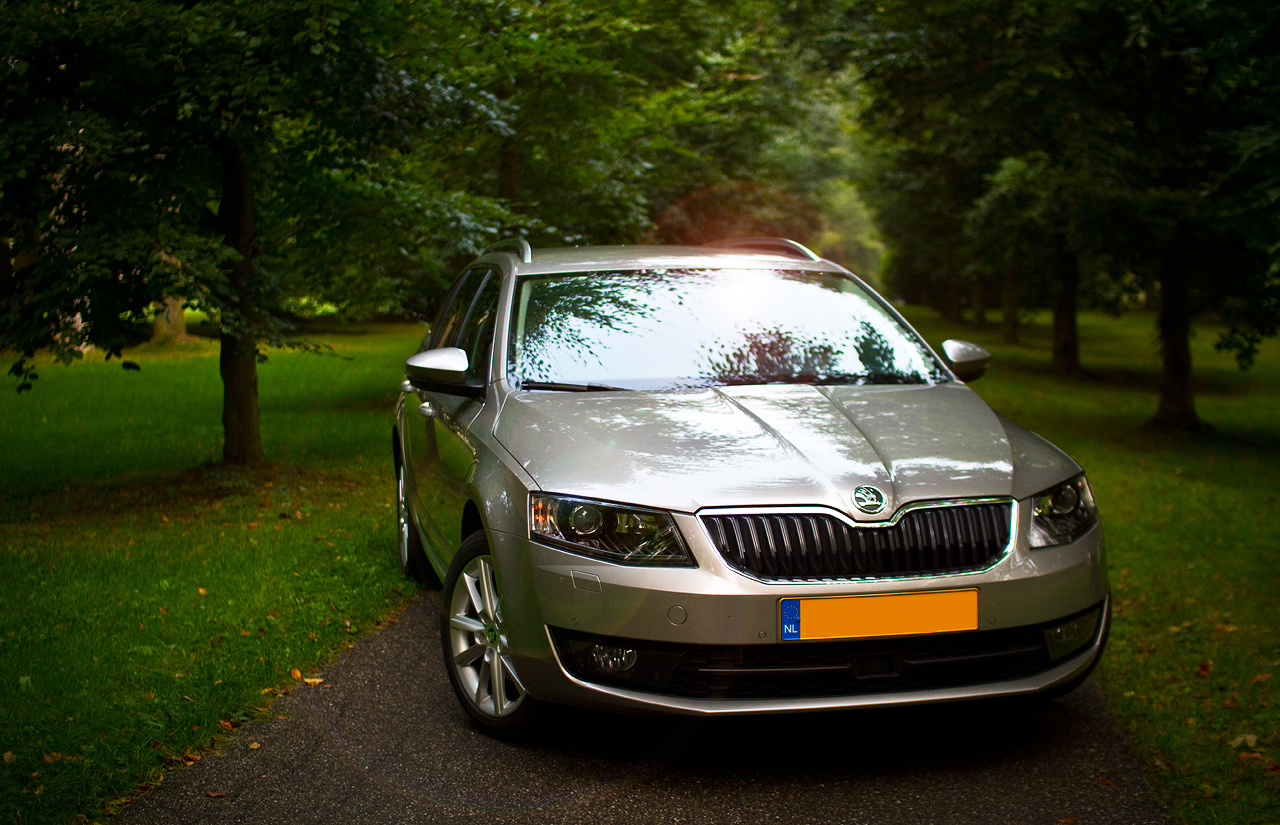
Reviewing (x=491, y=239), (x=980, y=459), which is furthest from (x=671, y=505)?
(x=491, y=239)

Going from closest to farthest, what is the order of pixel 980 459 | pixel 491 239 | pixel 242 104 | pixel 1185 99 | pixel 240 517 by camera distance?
pixel 980 459
pixel 242 104
pixel 240 517
pixel 491 239
pixel 1185 99

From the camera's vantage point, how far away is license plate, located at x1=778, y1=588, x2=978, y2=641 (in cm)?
347

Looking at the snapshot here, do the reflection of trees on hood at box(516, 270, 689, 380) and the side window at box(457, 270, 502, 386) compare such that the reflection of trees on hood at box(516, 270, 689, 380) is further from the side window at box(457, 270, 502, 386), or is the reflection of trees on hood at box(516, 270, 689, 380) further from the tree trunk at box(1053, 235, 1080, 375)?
the tree trunk at box(1053, 235, 1080, 375)

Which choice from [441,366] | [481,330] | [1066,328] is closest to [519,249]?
[481,330]

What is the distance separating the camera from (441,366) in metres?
4.71

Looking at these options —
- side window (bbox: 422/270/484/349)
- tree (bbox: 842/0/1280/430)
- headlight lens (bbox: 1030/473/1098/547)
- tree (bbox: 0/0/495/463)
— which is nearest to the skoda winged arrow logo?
headlight lens (bbox: 1030/473/1098/547)

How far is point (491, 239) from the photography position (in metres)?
12.1

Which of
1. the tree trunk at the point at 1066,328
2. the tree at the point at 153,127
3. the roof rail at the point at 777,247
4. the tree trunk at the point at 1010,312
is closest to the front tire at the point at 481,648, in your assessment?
the roof rail at the point at 777,247

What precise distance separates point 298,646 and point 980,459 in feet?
10.2

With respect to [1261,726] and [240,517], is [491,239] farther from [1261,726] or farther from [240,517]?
[1261,726]

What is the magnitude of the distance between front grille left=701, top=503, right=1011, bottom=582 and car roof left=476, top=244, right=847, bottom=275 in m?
2.05

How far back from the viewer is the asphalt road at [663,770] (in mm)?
3547

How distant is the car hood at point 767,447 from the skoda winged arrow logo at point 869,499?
0.02 metres

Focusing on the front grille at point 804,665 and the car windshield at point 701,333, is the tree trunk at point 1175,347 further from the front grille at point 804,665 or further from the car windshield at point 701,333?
the front grille at point 804,665
